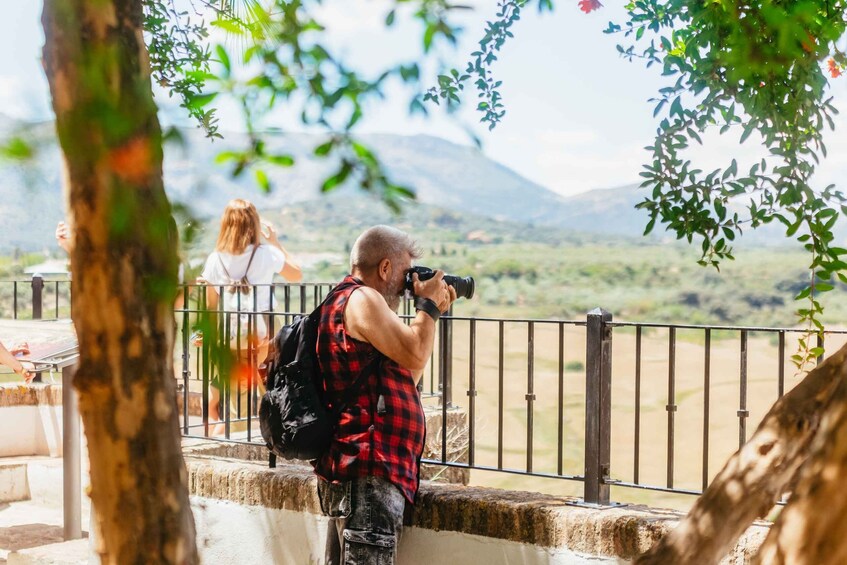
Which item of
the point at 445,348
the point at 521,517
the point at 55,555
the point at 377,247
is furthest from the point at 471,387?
the point at 55,555

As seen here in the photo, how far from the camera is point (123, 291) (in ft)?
4.20

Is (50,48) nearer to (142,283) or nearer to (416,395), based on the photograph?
(142,283)

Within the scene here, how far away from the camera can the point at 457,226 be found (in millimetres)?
67312

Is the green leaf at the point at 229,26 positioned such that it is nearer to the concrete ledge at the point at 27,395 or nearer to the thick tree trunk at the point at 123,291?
the thick tree trunk at the point at 123,291

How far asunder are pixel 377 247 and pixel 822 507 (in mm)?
2396

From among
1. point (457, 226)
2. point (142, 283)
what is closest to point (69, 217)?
point (142, 283)

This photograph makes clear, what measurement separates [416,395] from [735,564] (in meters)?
1.21

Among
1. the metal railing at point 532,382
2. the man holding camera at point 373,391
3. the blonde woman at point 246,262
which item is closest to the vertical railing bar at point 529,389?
the metal railing at point 532,382

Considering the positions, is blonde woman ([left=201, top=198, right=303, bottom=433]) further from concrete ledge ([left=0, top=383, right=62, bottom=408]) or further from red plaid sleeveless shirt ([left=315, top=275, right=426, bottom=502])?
red plaid sleeveless shirt ([left=315, top=275, right=426, bottom=502])

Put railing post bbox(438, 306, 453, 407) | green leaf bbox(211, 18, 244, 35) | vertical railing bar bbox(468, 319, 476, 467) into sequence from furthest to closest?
railing post bbox(438, 306, 453, 407) < vertical railing bar bbox(468, 319, 476, 467) < green leaf bbox(211, 18, 244, 35)

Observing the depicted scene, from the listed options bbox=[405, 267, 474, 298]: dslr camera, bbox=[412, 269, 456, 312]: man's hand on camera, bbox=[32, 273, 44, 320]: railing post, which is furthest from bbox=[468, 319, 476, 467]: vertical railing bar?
bbox=[32, 273, 44, 320]: railing post

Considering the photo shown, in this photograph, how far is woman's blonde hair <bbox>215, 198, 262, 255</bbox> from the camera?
5734 millimetres

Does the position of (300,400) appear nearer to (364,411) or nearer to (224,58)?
(364,411)

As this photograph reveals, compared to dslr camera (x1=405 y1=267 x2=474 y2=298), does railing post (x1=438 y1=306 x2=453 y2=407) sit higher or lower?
lower
